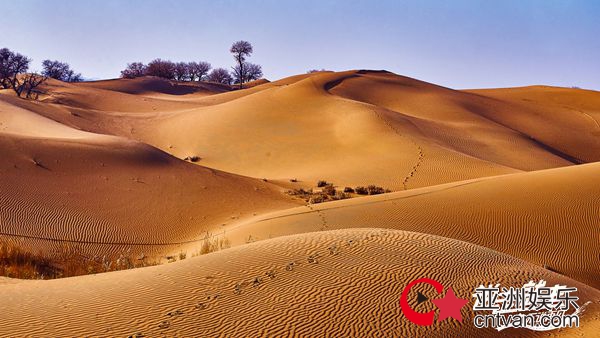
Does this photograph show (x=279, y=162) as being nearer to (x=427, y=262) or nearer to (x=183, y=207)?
Result: (x=183, y=207)

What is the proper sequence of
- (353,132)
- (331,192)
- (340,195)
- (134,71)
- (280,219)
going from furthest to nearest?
1. (134,71)
2. (353,132)
3. (331,192)
4. (340,195)
5. (280,219)

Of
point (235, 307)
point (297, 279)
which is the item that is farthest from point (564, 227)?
point (235, 307)

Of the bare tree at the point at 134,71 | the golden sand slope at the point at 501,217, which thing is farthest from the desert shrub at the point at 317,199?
the bare tree at the point at 134,71

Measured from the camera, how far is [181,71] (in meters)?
77.1

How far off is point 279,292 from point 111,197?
27.6ft

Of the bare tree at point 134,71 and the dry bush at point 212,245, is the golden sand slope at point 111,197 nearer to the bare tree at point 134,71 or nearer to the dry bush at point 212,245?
the dry bush at point 212,245

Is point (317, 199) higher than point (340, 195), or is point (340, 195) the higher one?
point (340, 195)

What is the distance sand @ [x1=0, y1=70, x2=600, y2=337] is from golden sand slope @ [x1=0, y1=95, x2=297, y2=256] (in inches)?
2.1

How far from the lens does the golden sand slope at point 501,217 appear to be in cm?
891

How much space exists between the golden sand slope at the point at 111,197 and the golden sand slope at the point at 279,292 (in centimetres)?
401

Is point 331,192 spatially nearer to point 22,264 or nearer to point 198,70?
point 22,264

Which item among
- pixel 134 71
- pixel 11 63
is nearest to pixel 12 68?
pixel 11 63

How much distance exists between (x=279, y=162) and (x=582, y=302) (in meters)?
17.4

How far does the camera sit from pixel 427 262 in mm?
5625
